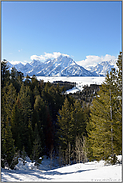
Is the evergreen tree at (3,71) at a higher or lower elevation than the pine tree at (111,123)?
higher

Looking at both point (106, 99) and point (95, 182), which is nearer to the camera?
point (95, 182)

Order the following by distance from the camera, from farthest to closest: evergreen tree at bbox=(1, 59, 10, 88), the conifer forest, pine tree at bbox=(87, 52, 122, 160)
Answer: evergreen tree at bbox=(1, 59, 10, 88) < the conifer forest < pine tree at bbox=(87, 52, 122, 160)

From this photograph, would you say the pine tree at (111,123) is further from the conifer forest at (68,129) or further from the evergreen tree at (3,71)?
the evergreen tree at (3,71)

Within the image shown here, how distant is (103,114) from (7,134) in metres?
11.2

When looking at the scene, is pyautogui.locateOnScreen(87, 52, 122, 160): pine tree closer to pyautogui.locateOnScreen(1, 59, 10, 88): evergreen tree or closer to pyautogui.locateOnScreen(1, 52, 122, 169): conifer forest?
pyautogui.locateOnScreen(1, 52, 122, 169): conifer forest

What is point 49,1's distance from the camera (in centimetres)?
729

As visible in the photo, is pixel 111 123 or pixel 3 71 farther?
pixel 3 71

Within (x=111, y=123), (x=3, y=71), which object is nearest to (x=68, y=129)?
(x=111, y=123)

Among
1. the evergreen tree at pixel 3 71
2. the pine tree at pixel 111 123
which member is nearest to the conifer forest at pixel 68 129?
the pine tree at pixel 111 123

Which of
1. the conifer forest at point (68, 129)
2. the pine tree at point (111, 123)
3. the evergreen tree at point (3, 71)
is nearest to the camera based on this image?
the pine tree at point (111, 123)

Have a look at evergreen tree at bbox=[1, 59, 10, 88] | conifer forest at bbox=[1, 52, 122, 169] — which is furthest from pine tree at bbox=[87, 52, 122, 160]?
evergreen tree at bbox=[1, 59, 10, 88]

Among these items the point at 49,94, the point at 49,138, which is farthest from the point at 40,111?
the point at 49,94

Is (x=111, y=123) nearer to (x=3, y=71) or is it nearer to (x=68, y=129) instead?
(x=68, y=129)

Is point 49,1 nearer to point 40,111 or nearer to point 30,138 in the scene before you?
point 30,138
